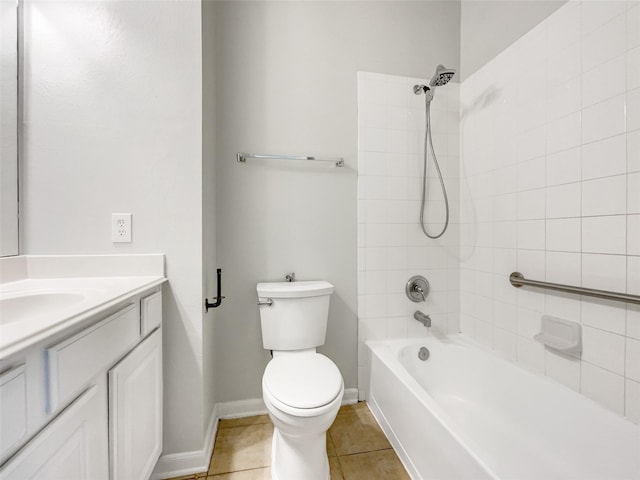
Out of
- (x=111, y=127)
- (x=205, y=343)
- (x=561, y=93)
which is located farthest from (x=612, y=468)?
(x=111, y=127)

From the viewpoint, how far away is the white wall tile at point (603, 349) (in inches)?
38.9

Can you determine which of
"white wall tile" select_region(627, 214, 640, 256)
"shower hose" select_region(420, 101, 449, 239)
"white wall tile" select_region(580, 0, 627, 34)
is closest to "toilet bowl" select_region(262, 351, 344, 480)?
"shower hose" select_region(420, 101, 449, 239)

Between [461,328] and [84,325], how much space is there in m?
1.94

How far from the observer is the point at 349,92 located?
164cm

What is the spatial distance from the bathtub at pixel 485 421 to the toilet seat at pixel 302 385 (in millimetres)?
368

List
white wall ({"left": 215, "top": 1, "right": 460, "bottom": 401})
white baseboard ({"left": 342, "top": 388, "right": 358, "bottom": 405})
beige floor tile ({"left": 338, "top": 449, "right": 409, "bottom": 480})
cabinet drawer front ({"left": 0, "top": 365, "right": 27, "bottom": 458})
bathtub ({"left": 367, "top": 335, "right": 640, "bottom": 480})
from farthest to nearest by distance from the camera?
white baseboard ({"left": 342, "top": 388, "right": 358, "bottom": 405})
white wall ({"left": 215, "top": 1, "right": 460, "bottom": 401})
beige floor tile ({"left": 338, "top": 449, "right": 409, "bottom": 480})
bathtub ({"left": 367, "top": 335, "right": 640, "bottom": 480})
cabinet drawer front ({"left": 0, "top": 365, "right": 27, "bottom": 458})

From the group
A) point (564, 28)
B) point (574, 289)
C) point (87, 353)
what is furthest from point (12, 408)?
→ point (564, 28)

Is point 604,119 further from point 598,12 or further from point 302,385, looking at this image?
point 302,385

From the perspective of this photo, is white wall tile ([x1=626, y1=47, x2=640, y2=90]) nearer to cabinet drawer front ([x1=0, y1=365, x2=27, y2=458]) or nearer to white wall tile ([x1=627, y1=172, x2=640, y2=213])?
white wall tile ([x1=627, y1=172, x2=640, y2=213])

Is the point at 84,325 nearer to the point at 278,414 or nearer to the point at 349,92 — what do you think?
the point at 278,414

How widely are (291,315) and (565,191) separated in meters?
1.38

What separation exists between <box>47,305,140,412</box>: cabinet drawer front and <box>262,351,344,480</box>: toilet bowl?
534 mm

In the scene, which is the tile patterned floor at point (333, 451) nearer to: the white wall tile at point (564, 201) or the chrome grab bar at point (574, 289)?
the chrome grab bar at point (574, 289)

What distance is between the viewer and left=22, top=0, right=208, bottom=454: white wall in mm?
1043
